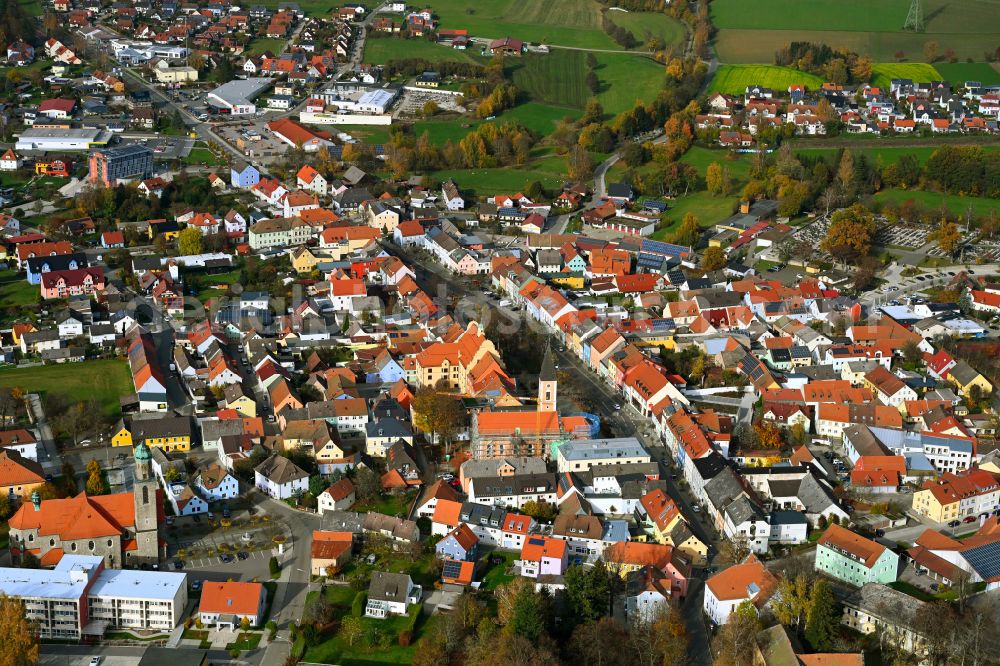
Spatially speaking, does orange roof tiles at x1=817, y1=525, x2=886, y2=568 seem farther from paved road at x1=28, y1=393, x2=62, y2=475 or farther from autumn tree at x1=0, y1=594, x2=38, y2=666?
paved road at x1=28, y1=393, x2=62, y2=475

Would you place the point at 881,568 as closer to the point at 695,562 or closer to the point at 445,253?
the point at 695,562

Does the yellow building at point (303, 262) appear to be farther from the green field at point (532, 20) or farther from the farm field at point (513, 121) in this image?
the green field at point (532, 20)

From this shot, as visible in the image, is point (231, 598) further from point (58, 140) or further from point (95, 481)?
point (58, 140)

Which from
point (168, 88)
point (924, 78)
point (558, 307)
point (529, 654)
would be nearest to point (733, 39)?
point (924, 78)

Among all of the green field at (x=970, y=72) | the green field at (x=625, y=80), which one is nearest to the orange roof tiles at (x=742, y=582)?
the green field at (x=625, y=80)

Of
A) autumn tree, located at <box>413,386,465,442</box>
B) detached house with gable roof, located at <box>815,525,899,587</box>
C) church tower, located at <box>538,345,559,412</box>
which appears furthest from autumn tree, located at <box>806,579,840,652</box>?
autumn tree, located at <box>413,386,465,442</box>
